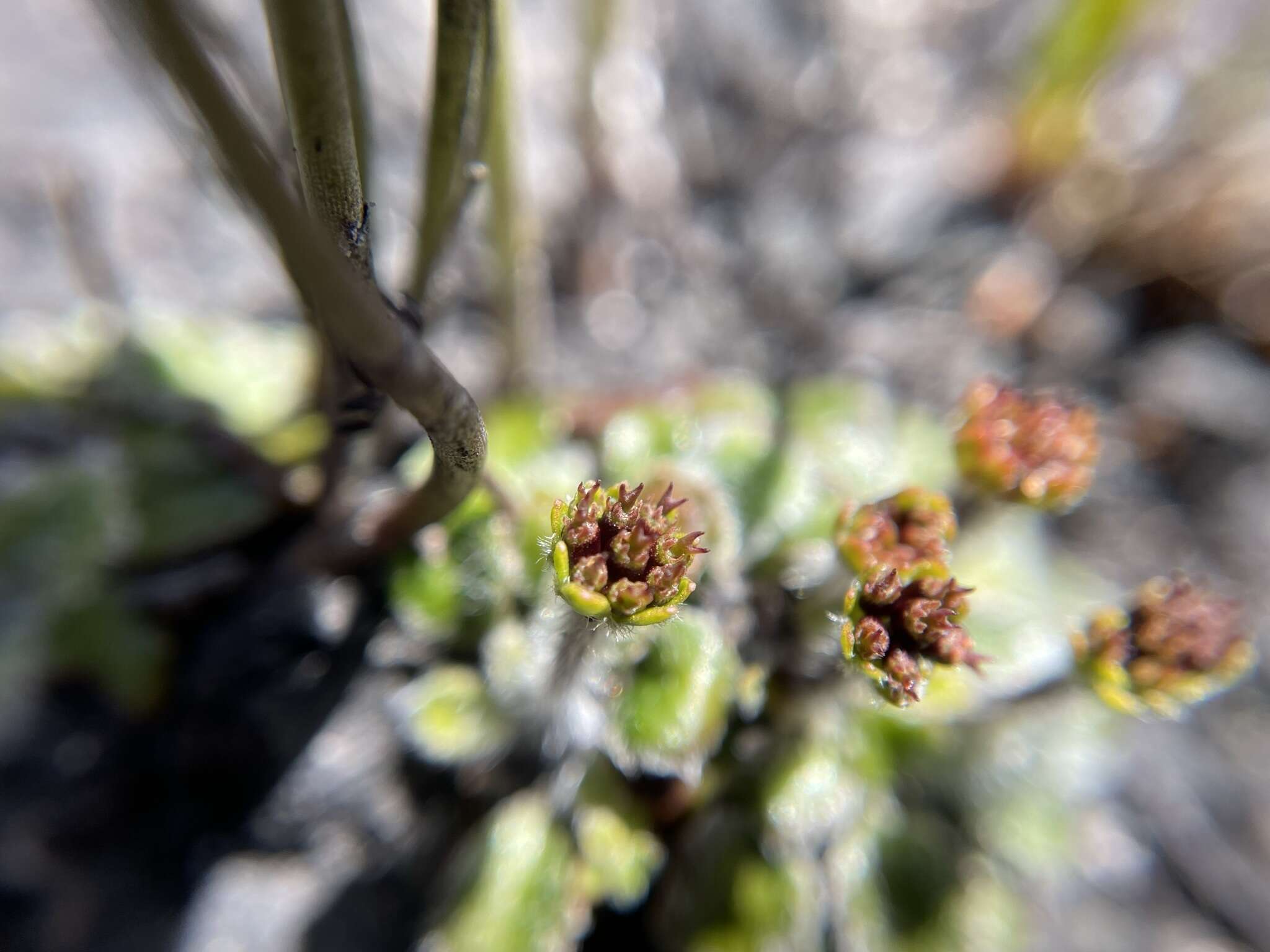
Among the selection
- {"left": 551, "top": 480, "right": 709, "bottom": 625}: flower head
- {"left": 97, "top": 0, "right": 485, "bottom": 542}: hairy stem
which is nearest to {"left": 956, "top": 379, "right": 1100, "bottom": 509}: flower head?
{"left": 551, "top": 480, "right": 709, "bottom": 625}: flower head

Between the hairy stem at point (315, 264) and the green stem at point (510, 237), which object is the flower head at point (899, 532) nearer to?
the hairy stem at point (315, 264)

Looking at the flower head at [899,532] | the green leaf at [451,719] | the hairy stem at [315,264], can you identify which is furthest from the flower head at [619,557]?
the green leaf at [451,719]

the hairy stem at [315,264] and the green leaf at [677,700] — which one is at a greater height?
the hairy stem at [315,264]

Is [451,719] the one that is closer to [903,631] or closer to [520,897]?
[520,897]

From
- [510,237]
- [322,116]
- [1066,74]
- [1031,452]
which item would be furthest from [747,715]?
[1066,74]

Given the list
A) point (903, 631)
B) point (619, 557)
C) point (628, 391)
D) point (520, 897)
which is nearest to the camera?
point (619, 557)

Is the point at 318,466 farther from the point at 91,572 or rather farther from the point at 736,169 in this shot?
the point at 736,169
